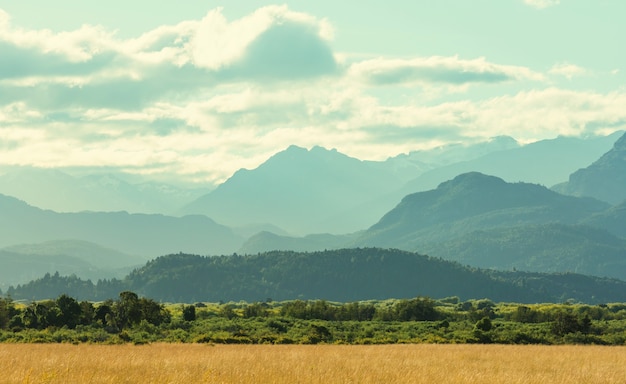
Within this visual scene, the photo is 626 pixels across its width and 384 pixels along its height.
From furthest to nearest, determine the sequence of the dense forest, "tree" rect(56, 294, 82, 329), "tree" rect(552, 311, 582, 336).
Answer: "tree" rect(56, 294, 82, 329) → "tree" rect(552, 311, 582, 336) → the dense forest

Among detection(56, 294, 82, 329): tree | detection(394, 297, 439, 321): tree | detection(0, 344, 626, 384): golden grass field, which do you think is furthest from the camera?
detection(394, 297, 439, 321): tree

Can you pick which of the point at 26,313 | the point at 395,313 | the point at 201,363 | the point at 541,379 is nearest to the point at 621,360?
the point at 541,379

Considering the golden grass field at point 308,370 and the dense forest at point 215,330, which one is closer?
the golden grass field at point 308,370

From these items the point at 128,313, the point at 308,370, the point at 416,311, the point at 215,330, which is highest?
the point at 308,370

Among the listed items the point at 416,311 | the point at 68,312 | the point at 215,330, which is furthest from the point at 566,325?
the point at 68,312

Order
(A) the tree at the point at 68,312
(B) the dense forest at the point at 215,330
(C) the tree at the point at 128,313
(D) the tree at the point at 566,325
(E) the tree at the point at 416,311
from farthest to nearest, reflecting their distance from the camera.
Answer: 1. (E) the tree at the point at 416,311
2. (A) the tree at the point at 68,312
3. (C) the tree at the point at 128,313
4. (D) the tree at the point at 566,325
5. (B) the dense forest at the point at 215,330

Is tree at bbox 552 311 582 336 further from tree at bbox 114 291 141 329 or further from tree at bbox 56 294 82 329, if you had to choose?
tree at bbox 56 294 82 329

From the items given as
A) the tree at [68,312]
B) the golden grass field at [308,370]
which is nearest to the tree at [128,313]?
the tree at [68,312]

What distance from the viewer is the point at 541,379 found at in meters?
28.0

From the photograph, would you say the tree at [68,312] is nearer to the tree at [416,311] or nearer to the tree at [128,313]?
the tree at [128,313]

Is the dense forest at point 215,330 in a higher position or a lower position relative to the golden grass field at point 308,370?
lower

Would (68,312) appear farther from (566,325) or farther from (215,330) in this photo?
(566,325)

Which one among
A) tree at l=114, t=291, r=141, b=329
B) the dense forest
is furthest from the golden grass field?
tree at l=114, t=291, r=141, b=329

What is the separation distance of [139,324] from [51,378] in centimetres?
5963
